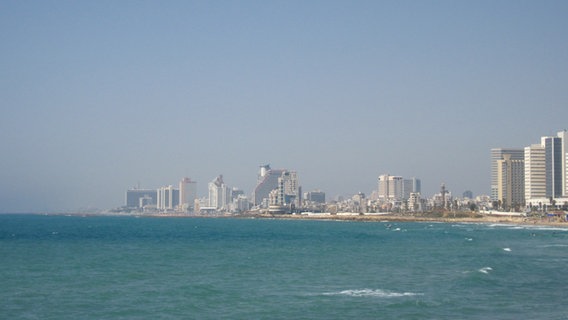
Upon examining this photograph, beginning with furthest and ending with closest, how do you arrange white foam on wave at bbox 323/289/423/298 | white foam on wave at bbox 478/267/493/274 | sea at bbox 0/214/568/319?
white foam on wave at bbox 478/267/493/274 < white foam on wave at bbox 323/289/423/298 < sea at bbox 0/214/568/319

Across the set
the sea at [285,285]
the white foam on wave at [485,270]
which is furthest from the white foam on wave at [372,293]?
the white foam on wave at [485,270]

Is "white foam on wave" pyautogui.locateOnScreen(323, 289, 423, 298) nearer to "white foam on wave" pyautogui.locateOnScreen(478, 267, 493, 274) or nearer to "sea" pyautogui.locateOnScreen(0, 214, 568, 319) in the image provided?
"sea" pyautogui.locateOnScreen(0, 214, 568, 319)

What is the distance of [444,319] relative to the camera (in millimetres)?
25375

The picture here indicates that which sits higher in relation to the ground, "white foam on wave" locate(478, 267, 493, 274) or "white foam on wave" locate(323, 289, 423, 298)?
"white foam on wave" locate(323, 289, 423, 298)

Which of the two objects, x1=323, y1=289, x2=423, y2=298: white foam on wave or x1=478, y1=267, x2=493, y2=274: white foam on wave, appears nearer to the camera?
x1=323, y1=289, x2=423, y2=298: white foam on wave

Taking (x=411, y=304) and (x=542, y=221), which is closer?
(x=411, y=304)

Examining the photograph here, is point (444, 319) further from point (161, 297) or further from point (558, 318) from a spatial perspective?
point (161, 297)

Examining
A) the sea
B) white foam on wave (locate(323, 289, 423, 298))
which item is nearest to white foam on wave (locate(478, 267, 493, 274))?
the sea

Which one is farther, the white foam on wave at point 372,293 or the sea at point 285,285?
the white foam on wave at point 372,293

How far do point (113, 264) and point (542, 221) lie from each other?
4182 inches

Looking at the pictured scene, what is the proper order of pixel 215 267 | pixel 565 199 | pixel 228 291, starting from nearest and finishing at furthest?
pixel 228 291 < pixel 215 267 < pixel 565 199

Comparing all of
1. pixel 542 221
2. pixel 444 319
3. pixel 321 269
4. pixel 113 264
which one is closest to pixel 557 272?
pixel 321 269

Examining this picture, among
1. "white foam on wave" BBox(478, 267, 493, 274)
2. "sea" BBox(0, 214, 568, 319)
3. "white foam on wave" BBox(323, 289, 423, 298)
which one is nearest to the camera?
"sea" BBox(0, 214, 568, 319)

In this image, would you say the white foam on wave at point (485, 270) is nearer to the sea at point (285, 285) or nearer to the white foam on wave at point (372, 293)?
the sea at point (285, 285)
